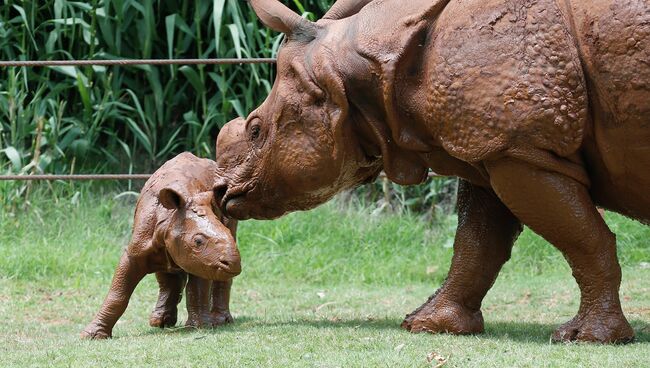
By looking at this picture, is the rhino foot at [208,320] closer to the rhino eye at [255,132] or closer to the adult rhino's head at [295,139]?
the adult rhino's head at [295,139]

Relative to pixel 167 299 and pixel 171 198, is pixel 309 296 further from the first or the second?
pixel 171 198

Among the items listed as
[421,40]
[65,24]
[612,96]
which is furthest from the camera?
[65,24]

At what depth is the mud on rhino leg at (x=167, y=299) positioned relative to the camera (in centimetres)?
646

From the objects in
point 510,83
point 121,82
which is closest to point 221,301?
point 510,83

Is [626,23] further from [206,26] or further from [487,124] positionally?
[206,26]

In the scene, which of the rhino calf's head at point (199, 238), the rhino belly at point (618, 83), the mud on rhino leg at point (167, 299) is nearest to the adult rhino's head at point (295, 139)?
the rhino calf's head at point (199, 238)

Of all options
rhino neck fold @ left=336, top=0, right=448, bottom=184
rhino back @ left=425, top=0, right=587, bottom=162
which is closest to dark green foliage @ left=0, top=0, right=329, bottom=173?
rhino neck fold @ left=336, top=0, right=448, bottom=184

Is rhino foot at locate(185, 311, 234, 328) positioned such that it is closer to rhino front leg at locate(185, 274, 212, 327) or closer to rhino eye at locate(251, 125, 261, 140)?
rhino front leg at locate(185, 274, 212, 327)

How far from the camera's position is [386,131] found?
5.63 metres

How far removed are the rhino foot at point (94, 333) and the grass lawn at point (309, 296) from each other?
0.18 feet

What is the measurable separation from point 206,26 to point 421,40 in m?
5.51

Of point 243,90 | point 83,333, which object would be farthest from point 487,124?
point 243,90

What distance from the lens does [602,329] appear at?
525 centimetres

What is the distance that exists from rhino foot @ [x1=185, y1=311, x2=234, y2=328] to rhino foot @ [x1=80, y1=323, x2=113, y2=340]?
447 millimetres
